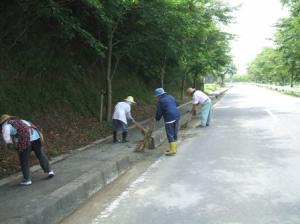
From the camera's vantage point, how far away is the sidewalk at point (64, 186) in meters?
5.57

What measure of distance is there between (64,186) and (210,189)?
229 cm

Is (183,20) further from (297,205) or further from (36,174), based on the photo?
(297,205)

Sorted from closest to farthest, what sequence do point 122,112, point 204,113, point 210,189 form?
point 210,189
point 122,112
point 204,113

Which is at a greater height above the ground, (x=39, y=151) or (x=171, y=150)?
(x=39, y=151)

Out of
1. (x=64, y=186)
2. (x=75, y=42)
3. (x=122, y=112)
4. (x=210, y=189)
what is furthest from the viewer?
(x=75, y=42)

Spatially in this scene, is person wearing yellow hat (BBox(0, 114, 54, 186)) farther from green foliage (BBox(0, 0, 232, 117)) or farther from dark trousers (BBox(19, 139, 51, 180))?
green foliage (BBox(0, 0, 232, 117))

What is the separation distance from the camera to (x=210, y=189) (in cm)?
695

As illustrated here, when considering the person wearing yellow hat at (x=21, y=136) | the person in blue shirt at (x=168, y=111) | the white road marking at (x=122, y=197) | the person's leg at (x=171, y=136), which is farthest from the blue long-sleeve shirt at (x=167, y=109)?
the person wearing yellow hat at (x=21, y=136)

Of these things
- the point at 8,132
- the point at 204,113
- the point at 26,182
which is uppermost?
the point at 8,132

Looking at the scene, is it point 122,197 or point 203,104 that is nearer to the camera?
point 122,197

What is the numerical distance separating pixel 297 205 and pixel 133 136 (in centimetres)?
814

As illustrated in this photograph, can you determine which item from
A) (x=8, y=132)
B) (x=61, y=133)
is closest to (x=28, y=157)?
(x=8, y=132)

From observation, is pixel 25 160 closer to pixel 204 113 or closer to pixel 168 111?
pixel 168 111

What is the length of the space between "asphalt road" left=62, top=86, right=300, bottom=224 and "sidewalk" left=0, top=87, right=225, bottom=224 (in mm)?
210
